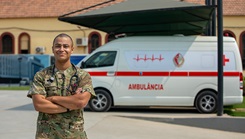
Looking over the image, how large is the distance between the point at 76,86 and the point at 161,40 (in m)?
8.81

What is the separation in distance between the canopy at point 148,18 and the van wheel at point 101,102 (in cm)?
239

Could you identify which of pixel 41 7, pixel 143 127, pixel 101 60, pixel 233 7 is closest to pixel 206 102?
pixel 143 127

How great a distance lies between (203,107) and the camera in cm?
1187

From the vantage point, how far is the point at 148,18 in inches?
534

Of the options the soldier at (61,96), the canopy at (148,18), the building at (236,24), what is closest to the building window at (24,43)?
the building at (236,24)

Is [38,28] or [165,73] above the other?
[38,28]

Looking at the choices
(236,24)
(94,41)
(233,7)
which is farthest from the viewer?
(94,41)

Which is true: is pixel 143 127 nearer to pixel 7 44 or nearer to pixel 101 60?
pixel 101 60

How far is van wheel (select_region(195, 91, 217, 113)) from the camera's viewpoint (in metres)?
11.9

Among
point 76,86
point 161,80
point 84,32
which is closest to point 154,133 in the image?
point 161,80

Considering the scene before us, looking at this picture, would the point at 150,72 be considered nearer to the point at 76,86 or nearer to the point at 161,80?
the point at 161,80

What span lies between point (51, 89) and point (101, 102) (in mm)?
8697

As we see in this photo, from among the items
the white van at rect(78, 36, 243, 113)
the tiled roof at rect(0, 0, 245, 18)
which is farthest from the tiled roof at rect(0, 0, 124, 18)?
the white van at rect(78, 36, 243, 113)

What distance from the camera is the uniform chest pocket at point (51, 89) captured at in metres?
3.45
